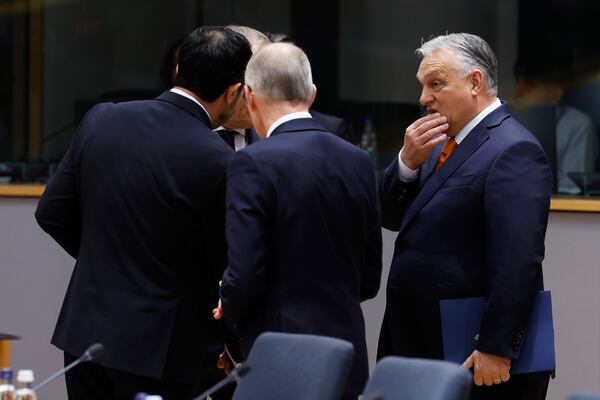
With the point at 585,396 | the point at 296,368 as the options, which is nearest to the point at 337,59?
the point at 296,368

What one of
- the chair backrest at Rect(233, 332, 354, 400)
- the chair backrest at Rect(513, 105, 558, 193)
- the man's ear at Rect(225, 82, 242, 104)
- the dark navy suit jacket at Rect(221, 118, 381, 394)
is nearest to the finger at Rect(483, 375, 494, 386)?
the dark navy suit jacket at Rect(221, 118, 381, 394)

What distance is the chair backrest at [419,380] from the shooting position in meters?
2.60

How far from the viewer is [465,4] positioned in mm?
6516

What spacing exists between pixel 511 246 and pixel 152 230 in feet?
3.09

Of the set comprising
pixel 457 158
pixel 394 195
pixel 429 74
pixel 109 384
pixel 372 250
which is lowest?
pixel 109 384

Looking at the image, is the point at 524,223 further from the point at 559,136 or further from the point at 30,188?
the point at 30,188

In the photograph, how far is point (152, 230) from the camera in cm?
343

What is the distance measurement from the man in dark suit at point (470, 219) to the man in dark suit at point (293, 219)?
0.81ft

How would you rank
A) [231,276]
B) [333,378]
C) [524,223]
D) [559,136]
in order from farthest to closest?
[559,136], [524,223], [231,276], [333,378]

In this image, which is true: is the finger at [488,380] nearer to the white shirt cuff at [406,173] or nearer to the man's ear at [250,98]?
the white shirt cuff at [406,173]

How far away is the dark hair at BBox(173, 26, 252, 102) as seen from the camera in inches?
139

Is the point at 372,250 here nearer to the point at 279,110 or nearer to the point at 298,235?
the point at 298,235

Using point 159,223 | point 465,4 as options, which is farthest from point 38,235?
point 159,223

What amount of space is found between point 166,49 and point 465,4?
67.8 inches
